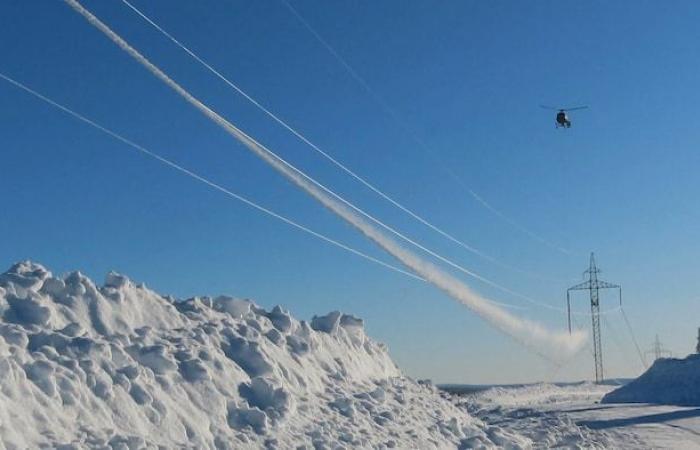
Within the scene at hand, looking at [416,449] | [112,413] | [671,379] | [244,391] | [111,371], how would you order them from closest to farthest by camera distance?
[112,413]
[111,371]
[244,391]
[416,449]
[671,379]

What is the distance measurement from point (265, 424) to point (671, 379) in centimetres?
4096

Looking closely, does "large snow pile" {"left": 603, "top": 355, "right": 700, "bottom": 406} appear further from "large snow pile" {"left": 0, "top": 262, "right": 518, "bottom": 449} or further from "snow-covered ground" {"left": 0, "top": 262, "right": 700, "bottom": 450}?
"large snow pile" {"left": 0, "top": 262, "right": 518, "bottom": 449}

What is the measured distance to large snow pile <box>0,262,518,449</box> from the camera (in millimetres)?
10492

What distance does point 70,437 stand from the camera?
9.98 m

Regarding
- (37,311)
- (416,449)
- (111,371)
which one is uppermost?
(37,311)

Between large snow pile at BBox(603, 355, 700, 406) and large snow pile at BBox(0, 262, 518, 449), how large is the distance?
31.1 metres

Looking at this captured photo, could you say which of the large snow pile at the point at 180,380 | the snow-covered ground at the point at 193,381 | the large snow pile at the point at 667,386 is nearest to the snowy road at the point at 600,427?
the snow-covered ground at the point at 193,381

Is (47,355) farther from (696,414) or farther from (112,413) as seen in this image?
(696,414)

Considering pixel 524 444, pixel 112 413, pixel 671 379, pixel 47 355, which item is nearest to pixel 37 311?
pixel 47 355

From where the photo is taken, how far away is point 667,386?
47.8 metres

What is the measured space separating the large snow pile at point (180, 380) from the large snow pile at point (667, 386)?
102ft

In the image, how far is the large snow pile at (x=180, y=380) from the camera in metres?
10.5

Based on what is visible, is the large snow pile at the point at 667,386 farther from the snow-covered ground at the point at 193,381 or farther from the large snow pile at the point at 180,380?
the large snow pile at the point at 180,380

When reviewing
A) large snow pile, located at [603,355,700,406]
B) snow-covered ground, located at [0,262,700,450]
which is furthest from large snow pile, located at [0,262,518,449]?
large snow pile, located at [603,355,700,406]
